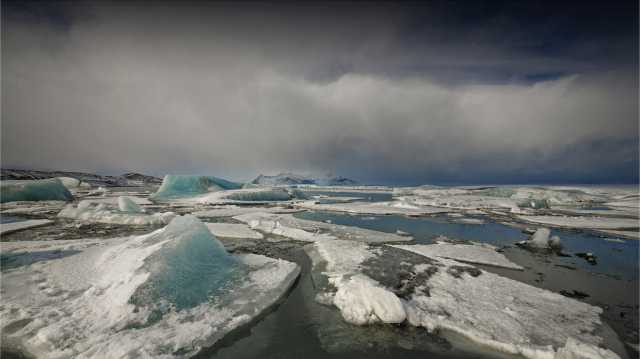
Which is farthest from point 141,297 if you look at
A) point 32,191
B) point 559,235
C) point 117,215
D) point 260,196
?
point 32,191

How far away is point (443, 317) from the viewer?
488 cm

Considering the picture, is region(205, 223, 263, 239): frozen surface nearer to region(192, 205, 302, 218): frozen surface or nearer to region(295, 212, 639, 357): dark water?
region(192, 205, 302, 218): frozen surface

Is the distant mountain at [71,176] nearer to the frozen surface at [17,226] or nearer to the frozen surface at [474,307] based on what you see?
the frozen surface at [17,226]

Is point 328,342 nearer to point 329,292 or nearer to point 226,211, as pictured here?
point 329,292

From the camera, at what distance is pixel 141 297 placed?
4.80 metres

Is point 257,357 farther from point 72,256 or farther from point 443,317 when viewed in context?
point 72,256

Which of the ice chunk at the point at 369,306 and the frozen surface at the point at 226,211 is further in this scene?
the frozen surface at the point at 226,211

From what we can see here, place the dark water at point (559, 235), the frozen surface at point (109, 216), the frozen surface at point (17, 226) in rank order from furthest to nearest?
the frozen surface at point (109, 216) < the frozen surface at point (17, 226) < the dark water at point (559, 235)

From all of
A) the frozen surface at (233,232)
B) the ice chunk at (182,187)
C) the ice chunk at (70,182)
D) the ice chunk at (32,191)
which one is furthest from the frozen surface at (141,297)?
the ice chunk at (70,182)

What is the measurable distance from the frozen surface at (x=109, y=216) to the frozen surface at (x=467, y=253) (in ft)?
42.4

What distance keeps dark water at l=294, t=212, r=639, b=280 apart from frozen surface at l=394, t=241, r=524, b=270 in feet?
4.23

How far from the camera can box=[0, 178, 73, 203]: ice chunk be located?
2267 centimetres

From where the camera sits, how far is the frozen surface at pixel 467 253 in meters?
8.54

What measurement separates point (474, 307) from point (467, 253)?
4.62 meters
